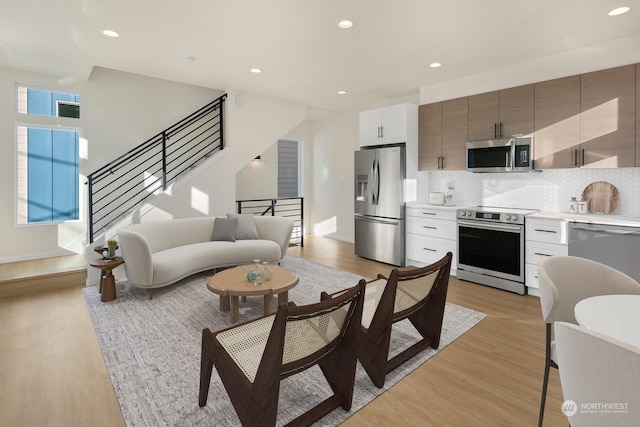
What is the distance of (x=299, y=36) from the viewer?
11.7 ft

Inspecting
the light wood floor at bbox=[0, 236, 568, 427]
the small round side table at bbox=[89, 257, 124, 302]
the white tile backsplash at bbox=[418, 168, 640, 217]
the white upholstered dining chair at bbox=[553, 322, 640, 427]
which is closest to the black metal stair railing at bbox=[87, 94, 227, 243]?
the small round side table at bbox=[89, 257, 124, 302]

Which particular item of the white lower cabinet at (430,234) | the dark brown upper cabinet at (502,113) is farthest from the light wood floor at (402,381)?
the dark brown upper cabinet at (502,113)

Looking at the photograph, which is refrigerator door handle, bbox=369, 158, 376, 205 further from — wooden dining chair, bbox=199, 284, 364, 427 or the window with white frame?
the window with white frame

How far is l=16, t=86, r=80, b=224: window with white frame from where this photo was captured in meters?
4.79

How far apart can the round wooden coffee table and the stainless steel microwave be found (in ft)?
9.98

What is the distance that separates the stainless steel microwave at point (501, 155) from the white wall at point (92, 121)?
4870 millimetres

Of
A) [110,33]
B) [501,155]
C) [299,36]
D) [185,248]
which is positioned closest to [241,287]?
[185,248]

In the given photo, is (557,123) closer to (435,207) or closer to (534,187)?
(534,187)

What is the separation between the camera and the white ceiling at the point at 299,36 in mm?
2971

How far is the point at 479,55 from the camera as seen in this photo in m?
4.07

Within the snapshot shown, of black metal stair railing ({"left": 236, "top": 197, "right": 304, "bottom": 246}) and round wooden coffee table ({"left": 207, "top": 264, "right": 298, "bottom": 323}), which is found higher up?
black metal stair railing ({"left": 236, "top": 197, "right": 304, "bottom": 246})

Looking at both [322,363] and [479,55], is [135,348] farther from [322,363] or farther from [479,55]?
[479,55]

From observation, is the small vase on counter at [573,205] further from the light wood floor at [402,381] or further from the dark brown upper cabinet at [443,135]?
the light wood floor at [402,381]

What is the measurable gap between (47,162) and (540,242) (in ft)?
22.5
